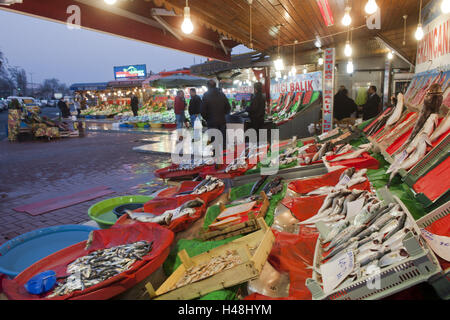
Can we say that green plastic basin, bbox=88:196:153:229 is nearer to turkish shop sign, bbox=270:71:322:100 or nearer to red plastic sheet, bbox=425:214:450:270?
red plastic sheet, bbox=425:214:450:270

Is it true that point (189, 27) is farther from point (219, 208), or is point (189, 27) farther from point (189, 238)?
point (189, 238)

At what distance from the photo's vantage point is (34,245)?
3166 millimetres

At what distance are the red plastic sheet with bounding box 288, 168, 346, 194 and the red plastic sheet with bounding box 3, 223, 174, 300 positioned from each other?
1.86 meters

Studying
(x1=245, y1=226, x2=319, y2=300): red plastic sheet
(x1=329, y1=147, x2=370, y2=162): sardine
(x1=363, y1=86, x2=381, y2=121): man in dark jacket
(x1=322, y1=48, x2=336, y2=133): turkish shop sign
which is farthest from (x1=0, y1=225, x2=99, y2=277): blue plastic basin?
(x1=363, y1=86, x2=381, y2=121): man in dark jacket

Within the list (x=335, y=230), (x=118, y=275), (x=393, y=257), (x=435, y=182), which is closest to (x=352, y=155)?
(x=435, y=182)

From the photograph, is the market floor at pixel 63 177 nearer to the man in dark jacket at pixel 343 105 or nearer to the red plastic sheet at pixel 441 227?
the red plastic sheet at pixel 441 227

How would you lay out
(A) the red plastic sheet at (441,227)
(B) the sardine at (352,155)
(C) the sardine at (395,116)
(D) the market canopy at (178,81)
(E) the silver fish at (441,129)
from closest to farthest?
(A) the red plastic sheet at (441,227), (E) the silver fish at (441,129), (B) the sardine at (352,155), (C) the sardine at (395,116), (D) the market canopy at (178,81)

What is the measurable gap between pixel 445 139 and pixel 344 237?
1352 mm

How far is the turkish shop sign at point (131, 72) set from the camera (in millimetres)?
36219

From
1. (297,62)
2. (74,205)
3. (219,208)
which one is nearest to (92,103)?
(297,62)

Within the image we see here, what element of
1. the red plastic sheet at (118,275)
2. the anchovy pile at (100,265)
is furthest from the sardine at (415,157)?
the anchovy pile at (100,265)

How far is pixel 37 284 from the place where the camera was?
203cm

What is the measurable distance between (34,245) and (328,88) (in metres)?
7.06

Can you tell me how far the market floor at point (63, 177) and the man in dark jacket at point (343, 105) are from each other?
587cm
